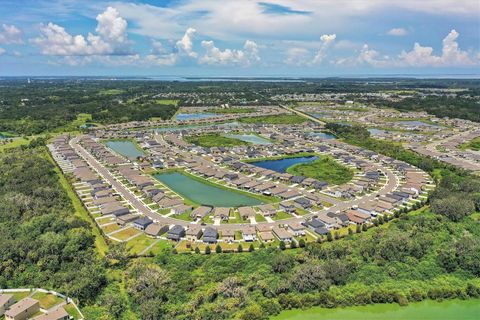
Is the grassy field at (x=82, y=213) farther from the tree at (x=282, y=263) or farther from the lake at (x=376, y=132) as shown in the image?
the lake at (x=376, y=132)

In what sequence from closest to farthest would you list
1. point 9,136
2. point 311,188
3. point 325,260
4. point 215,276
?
point 215,276 → point 325,260 → point 311,188 → point 9,136

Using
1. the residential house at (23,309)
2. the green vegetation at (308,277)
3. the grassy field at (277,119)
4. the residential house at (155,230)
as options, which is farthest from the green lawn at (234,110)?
the residential house at (23,309)

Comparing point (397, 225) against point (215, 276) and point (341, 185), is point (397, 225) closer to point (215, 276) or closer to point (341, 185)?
point (341, 185)

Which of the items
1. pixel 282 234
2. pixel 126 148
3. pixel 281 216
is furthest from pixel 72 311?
pixel 126 148

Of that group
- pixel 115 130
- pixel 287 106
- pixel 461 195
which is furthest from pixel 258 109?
pixel 461 195

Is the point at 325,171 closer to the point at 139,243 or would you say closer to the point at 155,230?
the point at 155,230

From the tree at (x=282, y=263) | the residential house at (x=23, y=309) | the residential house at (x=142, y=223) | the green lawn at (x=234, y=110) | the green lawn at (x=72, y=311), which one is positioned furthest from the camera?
the green lawn at (x=234, y=110)
